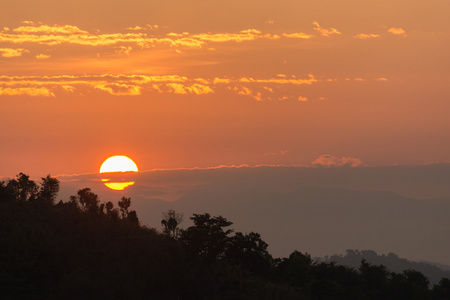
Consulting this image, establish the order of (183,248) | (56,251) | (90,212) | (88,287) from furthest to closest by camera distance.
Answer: (90,212) → (183,248) → (56,251) → (88,287)

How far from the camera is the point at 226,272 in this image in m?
135

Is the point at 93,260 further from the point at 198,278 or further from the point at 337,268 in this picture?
the point at 337,268

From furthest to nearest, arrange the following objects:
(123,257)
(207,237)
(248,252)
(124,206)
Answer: (124,206)
(248,252)
(207,237)
(123,257)

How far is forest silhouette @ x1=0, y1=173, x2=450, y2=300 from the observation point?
12331 cm

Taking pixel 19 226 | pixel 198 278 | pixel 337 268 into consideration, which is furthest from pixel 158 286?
pixel 337 268

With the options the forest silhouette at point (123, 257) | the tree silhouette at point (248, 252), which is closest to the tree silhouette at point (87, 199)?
the forest silhouette at point (123, 257)

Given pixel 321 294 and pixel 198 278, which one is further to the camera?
pixel 321 294

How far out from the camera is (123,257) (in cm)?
13462

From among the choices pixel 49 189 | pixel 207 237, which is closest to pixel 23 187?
pixel 49 189

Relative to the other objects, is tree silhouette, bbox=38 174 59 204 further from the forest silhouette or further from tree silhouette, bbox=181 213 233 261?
tree silhouette, bbox=181 213 233 261

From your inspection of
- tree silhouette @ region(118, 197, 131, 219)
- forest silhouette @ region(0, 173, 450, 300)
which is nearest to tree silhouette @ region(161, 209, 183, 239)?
forest silhouette @ region(0, 173, 450, 300)

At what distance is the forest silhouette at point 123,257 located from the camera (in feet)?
405

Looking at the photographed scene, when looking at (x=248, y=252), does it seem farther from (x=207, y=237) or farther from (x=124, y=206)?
(x=124, y=206)

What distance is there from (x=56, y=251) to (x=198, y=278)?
77.2ft
